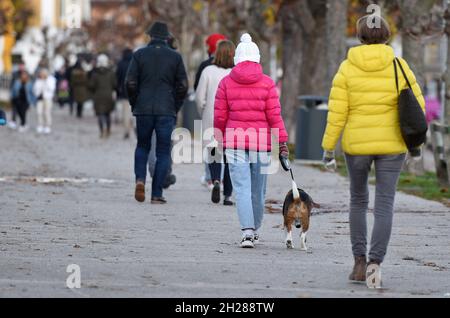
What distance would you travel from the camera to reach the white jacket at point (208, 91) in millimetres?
16531

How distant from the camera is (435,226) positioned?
14.2 meters

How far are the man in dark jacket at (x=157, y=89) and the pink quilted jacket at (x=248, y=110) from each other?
3695 millimetres

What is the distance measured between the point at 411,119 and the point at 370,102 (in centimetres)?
30

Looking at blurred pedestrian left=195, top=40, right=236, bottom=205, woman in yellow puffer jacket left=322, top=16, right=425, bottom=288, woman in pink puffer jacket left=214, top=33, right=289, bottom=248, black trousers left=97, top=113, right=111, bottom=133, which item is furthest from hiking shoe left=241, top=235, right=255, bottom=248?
black trousers left=97, top=113, right=111, bottom=133

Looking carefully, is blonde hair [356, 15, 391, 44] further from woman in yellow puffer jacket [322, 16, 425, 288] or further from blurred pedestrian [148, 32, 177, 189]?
blurred pedestrian [148, 32, 177, 189]

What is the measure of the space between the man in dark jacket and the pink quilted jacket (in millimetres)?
3695

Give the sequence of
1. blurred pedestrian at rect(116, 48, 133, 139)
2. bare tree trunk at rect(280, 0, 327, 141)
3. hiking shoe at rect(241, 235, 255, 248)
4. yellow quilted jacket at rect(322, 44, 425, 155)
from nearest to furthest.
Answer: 1. yellow quilted jacket at rect(322, 44, 425, 155)
2. hiking shoe at rect(241, 235, 255, 248)
3. blurred pedestrian at rect(116, 48, 133, 139)
4. bare tree trunk at rect(280, 0, 327, 141)

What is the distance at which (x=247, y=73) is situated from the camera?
1208 cm

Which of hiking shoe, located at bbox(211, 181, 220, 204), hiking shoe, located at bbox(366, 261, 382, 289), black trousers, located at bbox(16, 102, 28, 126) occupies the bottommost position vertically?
black trousers, located at bbox(16, 102, 28, 126)

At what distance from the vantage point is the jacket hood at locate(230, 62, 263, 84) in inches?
476

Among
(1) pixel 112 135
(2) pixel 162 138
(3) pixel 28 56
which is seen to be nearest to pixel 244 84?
(2) pixel 162 138

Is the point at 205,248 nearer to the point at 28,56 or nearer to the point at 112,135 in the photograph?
the point at 112,135

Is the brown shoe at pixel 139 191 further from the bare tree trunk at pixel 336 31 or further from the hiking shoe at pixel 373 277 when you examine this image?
the bare tree trunk at pixel 336 31

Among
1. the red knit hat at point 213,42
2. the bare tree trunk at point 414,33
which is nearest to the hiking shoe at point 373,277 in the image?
the red knit hat at point 213,42
